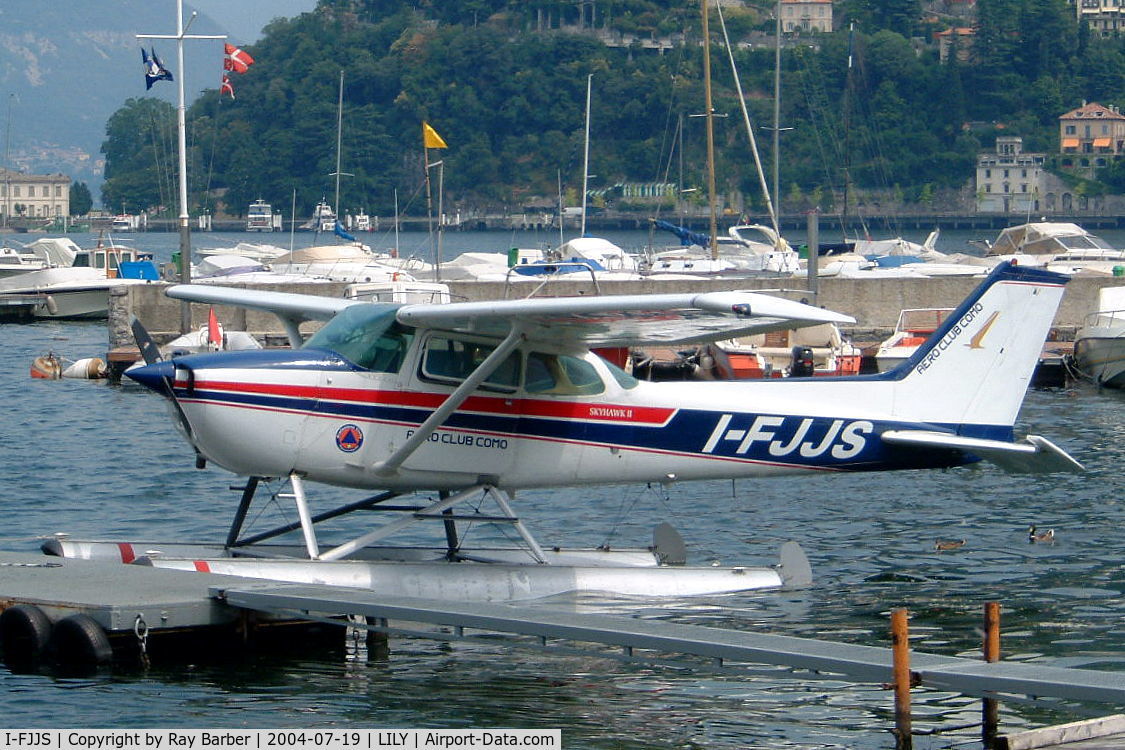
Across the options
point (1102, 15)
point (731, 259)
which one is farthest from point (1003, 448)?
point (1102, 15)

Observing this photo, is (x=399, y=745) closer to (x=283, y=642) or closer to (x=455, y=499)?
(x=283, y=642)

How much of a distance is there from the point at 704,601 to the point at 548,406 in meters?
1.75

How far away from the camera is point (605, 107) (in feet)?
484

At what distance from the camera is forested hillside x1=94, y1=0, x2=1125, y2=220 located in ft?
461

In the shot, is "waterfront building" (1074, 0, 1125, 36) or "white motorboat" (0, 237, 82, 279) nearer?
"white motorboat" (0, 237, 82, 279)

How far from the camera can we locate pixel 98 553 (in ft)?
39.3

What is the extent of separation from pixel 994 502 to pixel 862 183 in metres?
127

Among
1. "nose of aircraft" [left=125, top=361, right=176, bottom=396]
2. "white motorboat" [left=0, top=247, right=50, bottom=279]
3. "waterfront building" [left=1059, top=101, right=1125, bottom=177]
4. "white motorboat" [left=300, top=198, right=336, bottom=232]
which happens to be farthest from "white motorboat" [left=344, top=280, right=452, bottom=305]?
"waterfront building" [left=1059, top=101, right=1125, bottom=177]

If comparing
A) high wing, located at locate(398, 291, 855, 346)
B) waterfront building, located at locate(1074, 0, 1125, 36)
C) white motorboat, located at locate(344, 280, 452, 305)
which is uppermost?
waterfront building, located at locate(1074, 0, 1125, 36)

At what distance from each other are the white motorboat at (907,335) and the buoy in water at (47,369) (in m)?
13.8

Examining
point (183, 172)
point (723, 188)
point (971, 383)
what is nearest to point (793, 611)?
point (971, 383)

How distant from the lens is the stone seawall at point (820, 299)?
28.8 meters

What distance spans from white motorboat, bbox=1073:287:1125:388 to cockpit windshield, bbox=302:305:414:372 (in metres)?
17.7

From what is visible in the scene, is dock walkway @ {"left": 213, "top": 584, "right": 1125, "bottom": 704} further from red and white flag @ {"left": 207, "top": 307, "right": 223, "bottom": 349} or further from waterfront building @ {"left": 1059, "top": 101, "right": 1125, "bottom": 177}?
waterfront building @ {"left": 1059, "top": 101, "right": 1125, "bottom": 177}
